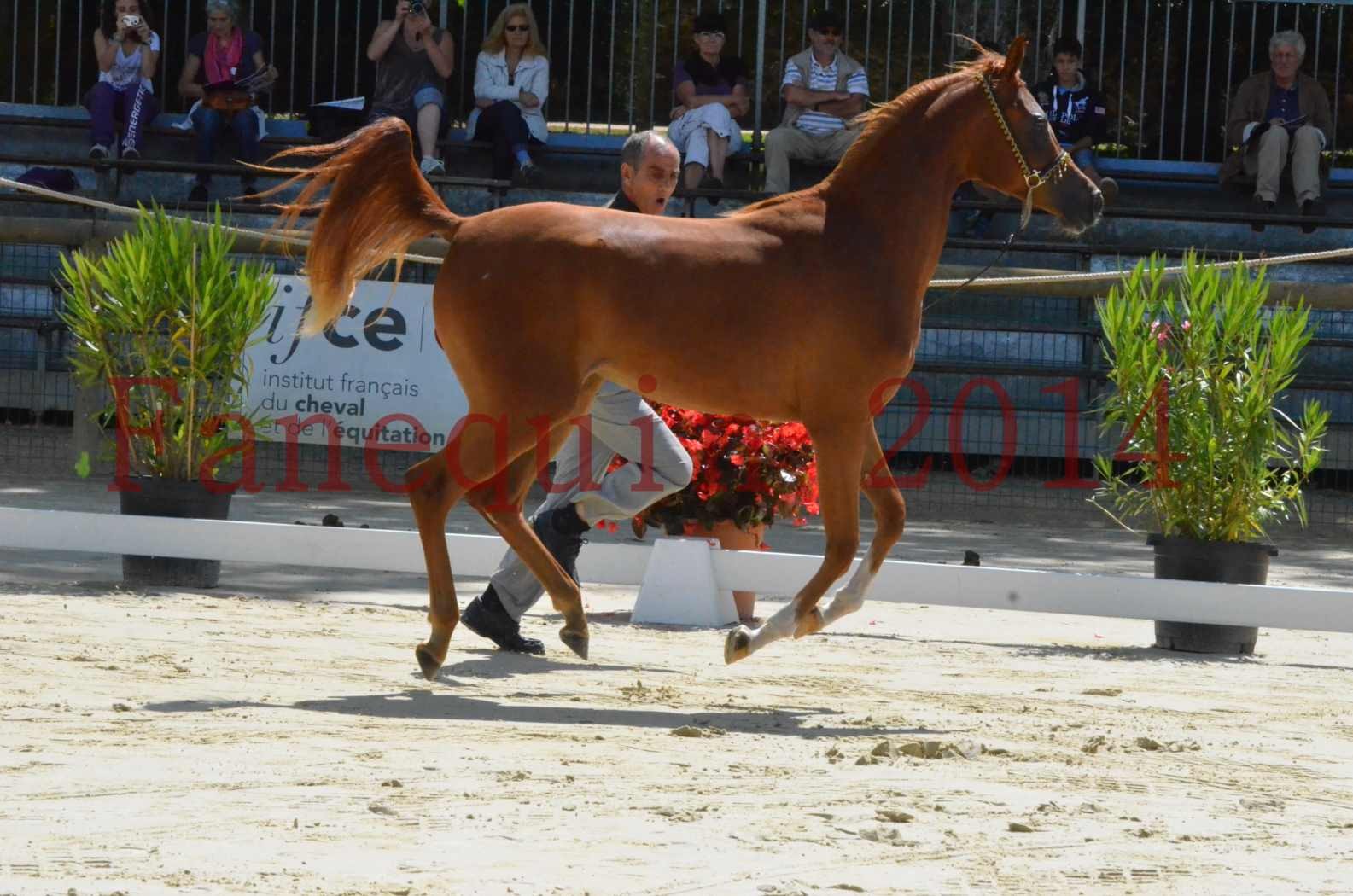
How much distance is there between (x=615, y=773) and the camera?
3891 mm

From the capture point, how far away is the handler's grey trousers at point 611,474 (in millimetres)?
5801

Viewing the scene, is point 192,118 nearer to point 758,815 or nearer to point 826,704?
point 826,704

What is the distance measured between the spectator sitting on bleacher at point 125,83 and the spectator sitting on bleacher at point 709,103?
4.18 m

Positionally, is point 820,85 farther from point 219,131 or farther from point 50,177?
point 50,177

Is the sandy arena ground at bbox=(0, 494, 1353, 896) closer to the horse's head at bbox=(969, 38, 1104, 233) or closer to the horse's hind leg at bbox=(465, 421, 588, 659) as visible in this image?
the horse's hind leg at bbox=(465, 421, 588, 659)

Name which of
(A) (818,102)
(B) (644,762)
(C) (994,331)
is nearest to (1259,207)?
(C) (994,331)

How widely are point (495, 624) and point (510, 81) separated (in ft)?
28.2

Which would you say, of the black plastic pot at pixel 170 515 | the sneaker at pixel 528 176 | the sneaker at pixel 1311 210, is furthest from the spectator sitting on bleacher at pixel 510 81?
the black plastic pot at pixel 170 515

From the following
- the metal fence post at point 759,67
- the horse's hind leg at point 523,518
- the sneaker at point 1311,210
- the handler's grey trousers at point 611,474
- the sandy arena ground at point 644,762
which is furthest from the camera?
the metal fence post at point 759,67

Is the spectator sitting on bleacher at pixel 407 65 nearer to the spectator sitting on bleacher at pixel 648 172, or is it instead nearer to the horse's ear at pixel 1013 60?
the spectator sitting on bleacher at pixel 648 172

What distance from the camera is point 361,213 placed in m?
5.23

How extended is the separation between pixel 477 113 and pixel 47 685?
963 centimetres

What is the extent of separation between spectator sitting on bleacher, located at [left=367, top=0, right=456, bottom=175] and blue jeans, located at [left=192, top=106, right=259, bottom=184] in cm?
96

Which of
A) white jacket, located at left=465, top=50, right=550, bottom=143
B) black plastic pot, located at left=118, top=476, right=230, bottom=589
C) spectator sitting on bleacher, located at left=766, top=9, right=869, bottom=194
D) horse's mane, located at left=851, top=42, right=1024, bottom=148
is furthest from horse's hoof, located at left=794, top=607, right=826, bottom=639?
white jacket, located at left=465, top=50, right=550, bottom=143
